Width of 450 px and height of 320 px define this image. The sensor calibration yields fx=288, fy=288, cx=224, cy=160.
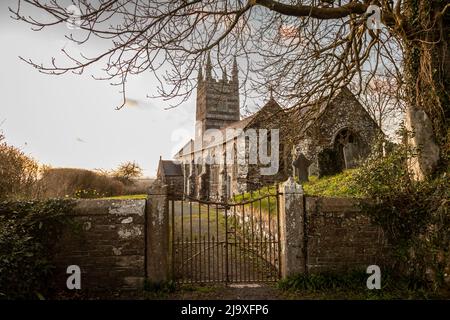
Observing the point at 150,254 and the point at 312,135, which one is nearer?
the point at 150,254

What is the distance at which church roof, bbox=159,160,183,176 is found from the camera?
4078 cm

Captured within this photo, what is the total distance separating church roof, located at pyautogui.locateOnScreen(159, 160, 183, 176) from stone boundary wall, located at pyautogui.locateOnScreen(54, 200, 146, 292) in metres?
35.2

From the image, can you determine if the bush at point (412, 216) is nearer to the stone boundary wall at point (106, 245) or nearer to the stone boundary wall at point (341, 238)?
the stone boundary wall at point (341, 238)

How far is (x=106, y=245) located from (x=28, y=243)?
1.21 metres

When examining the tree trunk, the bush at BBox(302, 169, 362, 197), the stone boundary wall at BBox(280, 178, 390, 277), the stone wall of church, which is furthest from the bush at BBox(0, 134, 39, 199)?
the stone wall of church

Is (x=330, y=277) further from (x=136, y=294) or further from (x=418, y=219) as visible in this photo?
(x=136, y=294)

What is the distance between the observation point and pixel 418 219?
5.21m

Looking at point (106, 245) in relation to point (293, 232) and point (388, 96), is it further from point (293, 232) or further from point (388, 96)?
point (388, 96)

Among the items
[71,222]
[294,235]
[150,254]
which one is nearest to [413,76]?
[294,235]

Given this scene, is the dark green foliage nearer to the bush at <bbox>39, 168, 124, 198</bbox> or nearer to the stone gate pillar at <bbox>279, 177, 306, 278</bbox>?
the stone gate pillar at <bbox>279, 177, 306, 278</bbox>

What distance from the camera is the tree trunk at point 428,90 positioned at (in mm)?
5594

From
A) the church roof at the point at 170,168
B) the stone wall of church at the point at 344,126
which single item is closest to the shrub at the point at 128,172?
the church roof at the point at 170,168

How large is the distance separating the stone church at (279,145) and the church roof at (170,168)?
247 inches
